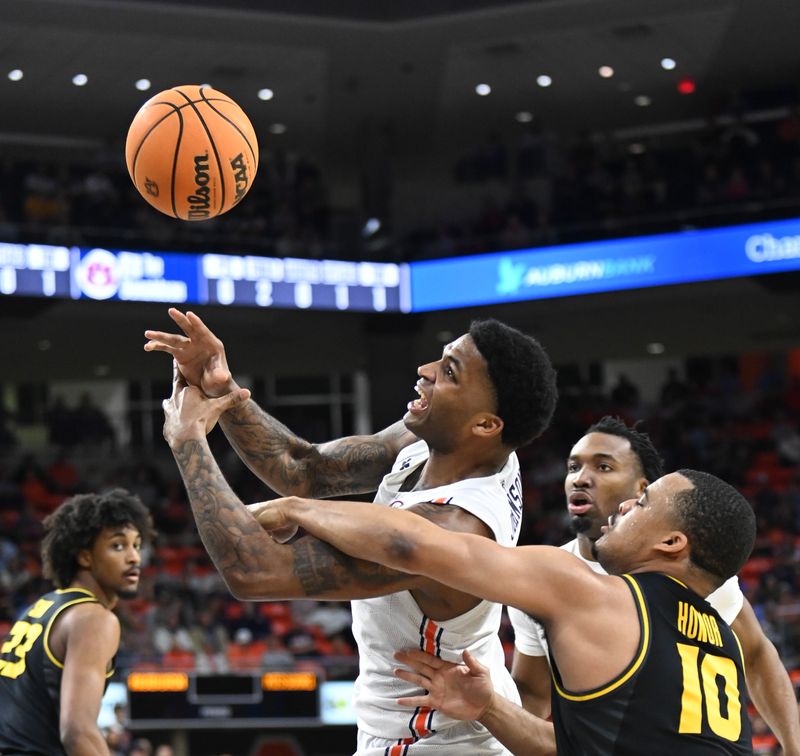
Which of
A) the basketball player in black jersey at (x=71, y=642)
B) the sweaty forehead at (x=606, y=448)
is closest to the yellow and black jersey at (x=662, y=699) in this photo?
the sweaty forehead at (x=606, y=448)

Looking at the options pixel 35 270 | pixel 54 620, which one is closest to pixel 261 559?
pixel 54 620

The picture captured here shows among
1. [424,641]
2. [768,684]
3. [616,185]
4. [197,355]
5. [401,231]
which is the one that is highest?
[616,185]

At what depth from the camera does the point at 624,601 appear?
9.32 feet

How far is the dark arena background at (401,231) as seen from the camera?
15.1m

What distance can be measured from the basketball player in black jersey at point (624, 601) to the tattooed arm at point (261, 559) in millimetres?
70

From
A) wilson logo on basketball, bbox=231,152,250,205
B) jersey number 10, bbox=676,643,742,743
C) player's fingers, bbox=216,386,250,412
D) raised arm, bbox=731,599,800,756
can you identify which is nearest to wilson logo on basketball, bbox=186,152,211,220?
wilson logo on basketball, bbox=231,152,250,205

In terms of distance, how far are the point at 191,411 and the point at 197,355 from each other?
22 centimetres

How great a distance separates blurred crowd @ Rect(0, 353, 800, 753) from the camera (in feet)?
40.9

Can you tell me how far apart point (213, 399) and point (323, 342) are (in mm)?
15368

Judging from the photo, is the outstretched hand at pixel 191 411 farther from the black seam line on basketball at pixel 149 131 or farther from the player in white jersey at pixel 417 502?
the black seam line on basketball at pixel 149 131

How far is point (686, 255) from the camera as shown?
51.5ft

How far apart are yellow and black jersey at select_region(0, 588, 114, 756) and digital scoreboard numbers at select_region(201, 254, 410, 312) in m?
11.3

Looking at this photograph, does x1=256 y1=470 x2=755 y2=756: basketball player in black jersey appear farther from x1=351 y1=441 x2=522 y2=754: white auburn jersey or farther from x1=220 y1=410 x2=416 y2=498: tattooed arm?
x1=220 y1=410 x2=416 y2=498: tattooed arm

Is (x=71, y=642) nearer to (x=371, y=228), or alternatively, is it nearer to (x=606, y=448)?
(x=606, y=448)
